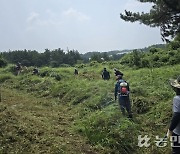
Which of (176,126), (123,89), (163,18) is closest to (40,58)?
(163,18)

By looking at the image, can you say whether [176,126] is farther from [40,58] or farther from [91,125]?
[40,58]

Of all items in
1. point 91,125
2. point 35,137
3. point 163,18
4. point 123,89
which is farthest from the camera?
point 163,18

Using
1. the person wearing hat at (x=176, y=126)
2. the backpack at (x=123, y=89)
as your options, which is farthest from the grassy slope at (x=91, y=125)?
the person wearing hat at (x=176, y=126)

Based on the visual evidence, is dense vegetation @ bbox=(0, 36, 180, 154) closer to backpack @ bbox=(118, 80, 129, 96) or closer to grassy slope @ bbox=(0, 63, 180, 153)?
grassy slope @ bbox=(0, 63, 180, 153)

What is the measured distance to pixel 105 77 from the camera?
55.6ft

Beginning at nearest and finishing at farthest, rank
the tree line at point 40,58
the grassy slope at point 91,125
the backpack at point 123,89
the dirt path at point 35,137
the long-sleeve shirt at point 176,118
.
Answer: the long-sleeve shirt at point 176,118 < the dirt path at point 35,137 < the grassy slope at point 91,125 < the backpack at point 123,89 < the tree line at point 40,58

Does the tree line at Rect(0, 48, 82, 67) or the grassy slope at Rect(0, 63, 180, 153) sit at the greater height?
the tree line at Rect(0, 48, 82, 67)

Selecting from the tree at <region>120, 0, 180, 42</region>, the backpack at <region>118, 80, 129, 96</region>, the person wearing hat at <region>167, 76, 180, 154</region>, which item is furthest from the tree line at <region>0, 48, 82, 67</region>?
the person wearing hat at <region>167, 76, 180, 154</region>

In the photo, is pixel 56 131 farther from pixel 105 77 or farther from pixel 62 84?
Result: pixel 105 77

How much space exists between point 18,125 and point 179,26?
859 cm

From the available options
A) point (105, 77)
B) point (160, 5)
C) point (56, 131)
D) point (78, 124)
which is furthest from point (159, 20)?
point (56, 131)

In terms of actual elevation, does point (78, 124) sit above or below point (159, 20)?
below

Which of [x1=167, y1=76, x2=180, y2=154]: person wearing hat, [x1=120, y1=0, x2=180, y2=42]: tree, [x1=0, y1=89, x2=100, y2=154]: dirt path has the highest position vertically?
[x1=120, y1=0, x2=180, y2=42]: tree

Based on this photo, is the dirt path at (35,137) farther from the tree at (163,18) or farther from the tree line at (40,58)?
the tree line at (40,58)
